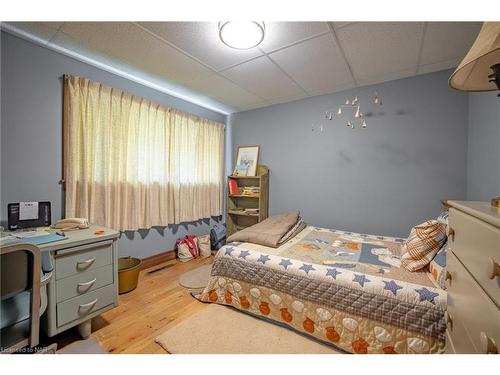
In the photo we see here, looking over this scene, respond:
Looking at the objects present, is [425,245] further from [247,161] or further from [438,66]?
[247,161]

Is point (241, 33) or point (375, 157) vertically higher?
point (241, 33)

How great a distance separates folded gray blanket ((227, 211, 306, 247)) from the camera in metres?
2.09

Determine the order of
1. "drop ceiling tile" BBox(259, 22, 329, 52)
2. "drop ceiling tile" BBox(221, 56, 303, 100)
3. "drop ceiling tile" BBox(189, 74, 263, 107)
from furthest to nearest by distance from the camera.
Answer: "drop ceiling tile" BBox(189, 74, 263, 107)
"drop ceiling tile" BBox(221, 56, 303, 100)
"drop ceiling tile" BBox(259, 22, 329, 52)

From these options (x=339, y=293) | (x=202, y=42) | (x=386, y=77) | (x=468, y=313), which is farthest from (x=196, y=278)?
(x=386, y=77)

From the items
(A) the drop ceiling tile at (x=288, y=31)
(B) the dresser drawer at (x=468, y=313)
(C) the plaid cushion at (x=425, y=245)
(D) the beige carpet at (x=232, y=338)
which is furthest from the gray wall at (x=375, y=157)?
(B) the dresser drawer at (x=468, y=313)

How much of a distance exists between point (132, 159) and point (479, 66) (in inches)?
115

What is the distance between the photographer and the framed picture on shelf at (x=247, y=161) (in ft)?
11.5

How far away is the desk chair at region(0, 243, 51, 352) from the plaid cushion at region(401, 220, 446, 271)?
228 centimetres

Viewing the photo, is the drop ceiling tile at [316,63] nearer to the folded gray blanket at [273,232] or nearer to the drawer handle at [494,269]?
the folded gray blanket at [273,232]

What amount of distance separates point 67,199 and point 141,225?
2.71ft

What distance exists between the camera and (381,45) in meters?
1.80

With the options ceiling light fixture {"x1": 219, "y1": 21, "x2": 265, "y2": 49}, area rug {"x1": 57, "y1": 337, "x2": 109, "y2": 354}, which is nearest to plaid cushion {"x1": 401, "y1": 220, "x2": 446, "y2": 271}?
ceiling light fixture {"x1": 219, "y1": 21, "x2": 265, "y2": 49}

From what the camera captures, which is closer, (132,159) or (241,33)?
(241,33)

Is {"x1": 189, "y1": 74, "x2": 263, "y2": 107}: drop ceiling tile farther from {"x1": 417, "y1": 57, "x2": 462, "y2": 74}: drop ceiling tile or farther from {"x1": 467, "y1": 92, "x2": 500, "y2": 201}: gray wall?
{"x1": 467, "y1": 92, "x2": 500, "y2": 201}: gray wall
